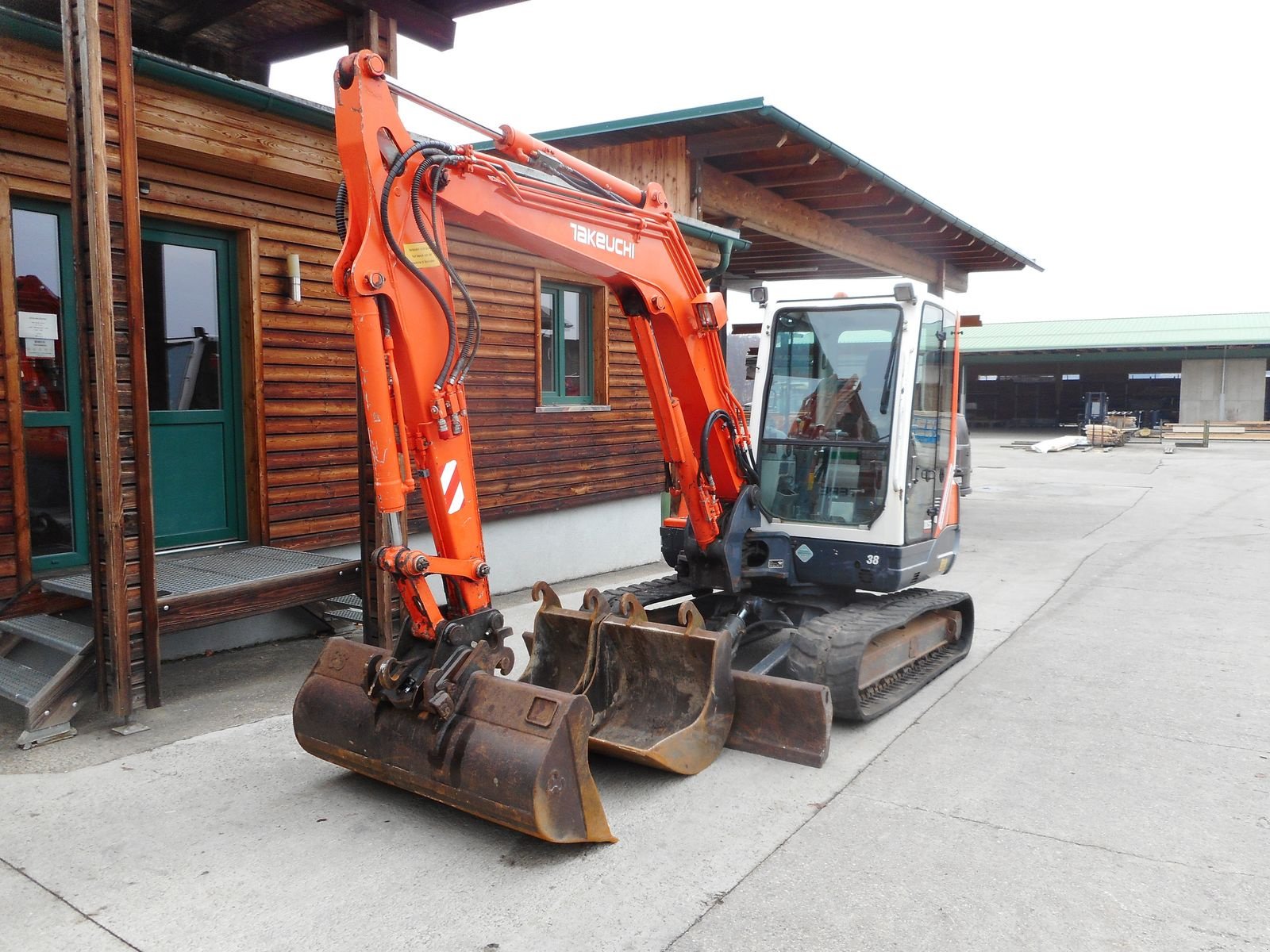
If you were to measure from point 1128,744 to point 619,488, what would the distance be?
571 cm

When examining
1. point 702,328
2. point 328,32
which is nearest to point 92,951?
point 702,328

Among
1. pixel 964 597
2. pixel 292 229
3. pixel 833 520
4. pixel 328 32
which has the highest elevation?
pixel 328 32

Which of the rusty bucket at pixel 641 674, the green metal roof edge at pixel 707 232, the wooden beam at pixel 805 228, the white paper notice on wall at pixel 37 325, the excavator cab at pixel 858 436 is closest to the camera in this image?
the rusty bucket at pixel 641 674

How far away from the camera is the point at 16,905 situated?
3.19 m

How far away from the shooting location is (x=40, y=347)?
5.41 m

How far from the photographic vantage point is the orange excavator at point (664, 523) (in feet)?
11.7

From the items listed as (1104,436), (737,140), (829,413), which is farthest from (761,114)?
(1104,436)

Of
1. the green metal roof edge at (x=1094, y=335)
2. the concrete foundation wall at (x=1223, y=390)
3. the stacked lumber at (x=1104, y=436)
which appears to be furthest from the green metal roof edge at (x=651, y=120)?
the concrete foundation wall at (x=1223, y=390)

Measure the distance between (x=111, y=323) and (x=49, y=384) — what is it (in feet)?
3.42

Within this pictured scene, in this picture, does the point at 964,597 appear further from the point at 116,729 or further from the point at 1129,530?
the point at 1129,530

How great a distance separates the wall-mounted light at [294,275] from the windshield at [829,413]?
324cm

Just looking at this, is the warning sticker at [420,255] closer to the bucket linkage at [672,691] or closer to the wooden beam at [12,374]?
the bucket linkage at [672,691]

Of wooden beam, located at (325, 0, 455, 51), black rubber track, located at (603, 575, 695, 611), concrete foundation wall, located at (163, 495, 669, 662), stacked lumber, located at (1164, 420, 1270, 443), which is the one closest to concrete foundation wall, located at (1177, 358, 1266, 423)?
stacked lumber, located at (1164, 420, 1270, 443)

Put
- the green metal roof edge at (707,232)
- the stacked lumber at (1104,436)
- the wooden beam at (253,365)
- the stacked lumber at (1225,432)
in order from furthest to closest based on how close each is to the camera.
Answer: the stacked lumber at (1225,432) < the stacked lumber at (1104,436) < the green metal roof edge at (707,232) < the wooden beam at (253,365)
